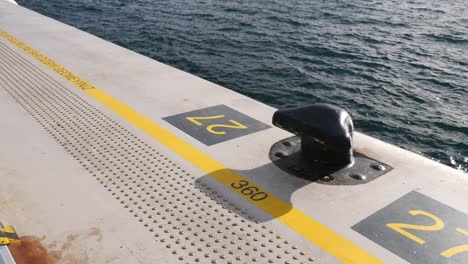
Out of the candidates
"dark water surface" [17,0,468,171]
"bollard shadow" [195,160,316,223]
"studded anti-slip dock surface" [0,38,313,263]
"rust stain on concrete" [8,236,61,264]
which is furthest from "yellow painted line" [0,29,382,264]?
"dark water surface" [17,0,468,171]

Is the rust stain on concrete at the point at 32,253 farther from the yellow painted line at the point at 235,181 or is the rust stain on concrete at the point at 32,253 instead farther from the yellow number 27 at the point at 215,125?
the yellow number 27 at the point at 215,125

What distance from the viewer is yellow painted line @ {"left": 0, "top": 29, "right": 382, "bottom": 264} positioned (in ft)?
12.6

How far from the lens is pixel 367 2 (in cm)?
2191

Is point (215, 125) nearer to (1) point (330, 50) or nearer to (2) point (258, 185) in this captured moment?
(2) point (258, 185)

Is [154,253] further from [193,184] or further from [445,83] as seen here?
[445,83]

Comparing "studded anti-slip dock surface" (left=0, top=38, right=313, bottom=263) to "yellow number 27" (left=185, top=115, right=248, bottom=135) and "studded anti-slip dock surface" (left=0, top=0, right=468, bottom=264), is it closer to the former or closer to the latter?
"studded anti-slip dock surface" (left=0, top=0, right=468, bottom=264)

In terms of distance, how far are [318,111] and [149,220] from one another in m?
2.32

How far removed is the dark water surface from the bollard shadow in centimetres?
505

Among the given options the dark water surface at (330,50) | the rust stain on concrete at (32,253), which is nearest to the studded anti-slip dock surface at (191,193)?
the rust stain on concrete at (32,253)

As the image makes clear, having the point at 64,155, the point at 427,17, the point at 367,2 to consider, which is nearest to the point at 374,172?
the point at 64,155

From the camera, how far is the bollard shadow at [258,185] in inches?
172

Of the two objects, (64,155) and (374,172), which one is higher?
(374,172)

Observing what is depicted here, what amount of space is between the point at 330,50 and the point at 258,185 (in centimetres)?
1079

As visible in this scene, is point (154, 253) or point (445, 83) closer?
point (154, 253)
